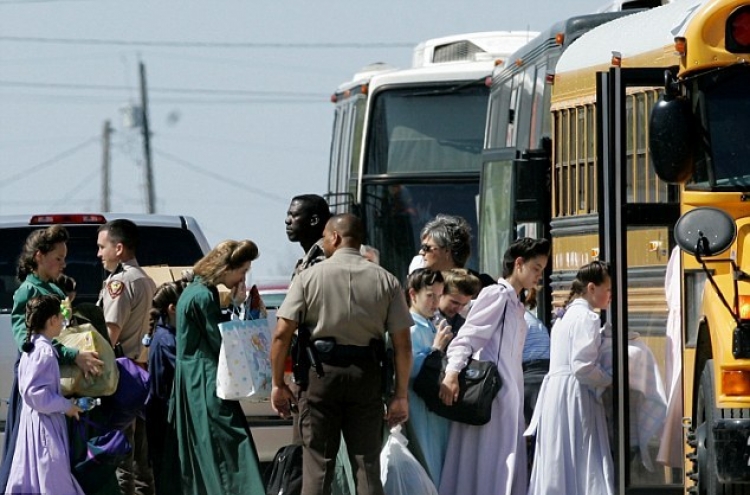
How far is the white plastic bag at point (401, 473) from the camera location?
10.2m

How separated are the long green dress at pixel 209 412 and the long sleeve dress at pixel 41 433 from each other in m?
0.71

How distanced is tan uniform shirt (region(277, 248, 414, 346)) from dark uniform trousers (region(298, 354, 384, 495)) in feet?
0.55

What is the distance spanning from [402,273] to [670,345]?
1106cm

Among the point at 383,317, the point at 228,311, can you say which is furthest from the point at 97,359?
the point at 383,317

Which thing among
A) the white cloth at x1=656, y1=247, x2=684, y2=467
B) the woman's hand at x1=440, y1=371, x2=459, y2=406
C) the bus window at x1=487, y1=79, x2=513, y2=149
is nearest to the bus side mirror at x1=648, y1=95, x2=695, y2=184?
the white cloth at x1=656, y1=247, x2=684, y2=467

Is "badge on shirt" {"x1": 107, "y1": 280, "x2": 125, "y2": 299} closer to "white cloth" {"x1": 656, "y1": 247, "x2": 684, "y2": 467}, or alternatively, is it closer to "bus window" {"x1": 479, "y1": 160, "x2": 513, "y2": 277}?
"white cloth" {"x1": 656, "y1": 247, "x2": 684, "y2": 467}

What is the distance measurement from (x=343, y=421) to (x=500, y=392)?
4.05ft

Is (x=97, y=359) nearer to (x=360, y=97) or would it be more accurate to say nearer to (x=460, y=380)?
(x=460, y=380)

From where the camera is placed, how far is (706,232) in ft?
27.4

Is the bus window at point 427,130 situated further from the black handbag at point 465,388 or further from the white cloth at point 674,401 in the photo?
the white cloth at point 674,401

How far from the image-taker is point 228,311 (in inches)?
420

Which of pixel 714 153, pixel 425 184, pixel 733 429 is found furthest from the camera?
pixel 425 184

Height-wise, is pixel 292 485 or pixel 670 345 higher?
pixel 670 345

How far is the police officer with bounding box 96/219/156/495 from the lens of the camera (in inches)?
451
